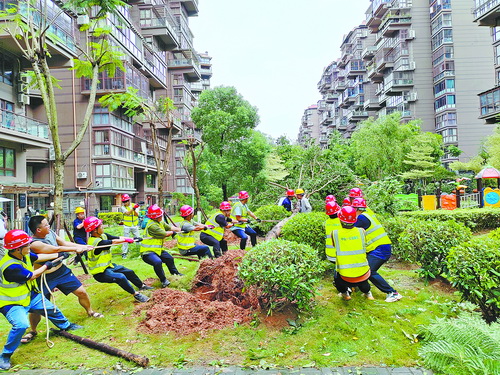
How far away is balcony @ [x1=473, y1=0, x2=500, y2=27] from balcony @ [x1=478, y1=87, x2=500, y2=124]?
218 inches

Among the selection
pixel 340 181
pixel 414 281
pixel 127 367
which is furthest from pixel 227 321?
pixel 340 181

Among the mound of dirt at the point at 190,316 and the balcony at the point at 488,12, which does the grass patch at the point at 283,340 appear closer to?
the mound of dirt at the point at 190,316

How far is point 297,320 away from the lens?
5523mm

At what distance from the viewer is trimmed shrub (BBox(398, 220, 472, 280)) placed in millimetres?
6934

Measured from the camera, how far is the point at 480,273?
4.91 meters

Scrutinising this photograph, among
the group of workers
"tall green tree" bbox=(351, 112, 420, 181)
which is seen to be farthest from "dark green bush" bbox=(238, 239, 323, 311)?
"tall green tree" bbox=(351, 112, 420, 181)

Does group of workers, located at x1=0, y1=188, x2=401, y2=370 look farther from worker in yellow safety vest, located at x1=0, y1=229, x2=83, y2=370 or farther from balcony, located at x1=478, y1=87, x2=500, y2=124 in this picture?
balcony, located at x1=478, y1=87, x2=500, y2=124

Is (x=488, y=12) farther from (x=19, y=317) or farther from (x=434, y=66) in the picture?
(x=19, y=317)

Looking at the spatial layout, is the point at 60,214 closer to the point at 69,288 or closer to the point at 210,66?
the point at 69,288

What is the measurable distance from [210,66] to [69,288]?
8338cm

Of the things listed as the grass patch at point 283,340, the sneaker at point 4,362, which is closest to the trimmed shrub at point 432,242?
the grass patch at point 283,340

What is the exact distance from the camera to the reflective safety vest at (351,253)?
232 inches

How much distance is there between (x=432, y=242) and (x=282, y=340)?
3709 millimetres

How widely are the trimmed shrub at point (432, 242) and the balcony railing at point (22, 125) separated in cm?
1905
